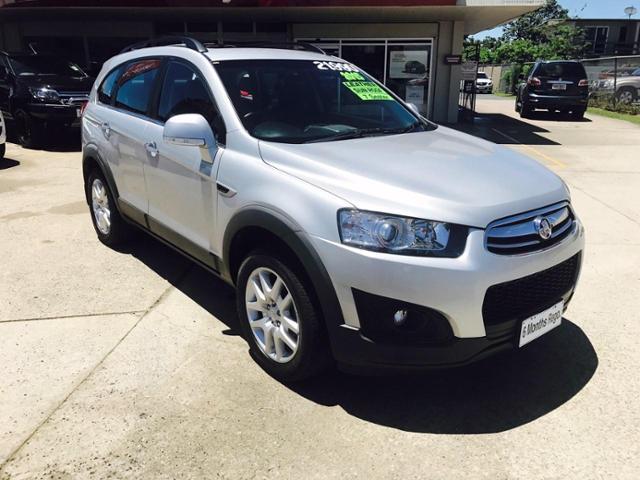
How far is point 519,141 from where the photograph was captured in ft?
42.2

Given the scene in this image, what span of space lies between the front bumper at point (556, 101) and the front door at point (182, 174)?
15628mm

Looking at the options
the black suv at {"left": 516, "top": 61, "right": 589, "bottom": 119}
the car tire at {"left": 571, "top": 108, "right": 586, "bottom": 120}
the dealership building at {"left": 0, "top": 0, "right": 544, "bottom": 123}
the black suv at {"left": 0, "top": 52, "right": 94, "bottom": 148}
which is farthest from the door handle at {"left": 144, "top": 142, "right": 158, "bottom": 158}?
the car tire at {"left": 571, "top": 108, "right": 586, "bottom": 120}

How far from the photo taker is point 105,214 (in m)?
5.14

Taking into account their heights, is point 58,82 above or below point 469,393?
above

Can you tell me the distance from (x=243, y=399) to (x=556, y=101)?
54.9 ft

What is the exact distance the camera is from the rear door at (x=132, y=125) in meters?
4.11

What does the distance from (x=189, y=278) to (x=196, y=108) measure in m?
1.56

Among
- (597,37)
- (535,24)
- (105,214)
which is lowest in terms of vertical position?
(105,214)

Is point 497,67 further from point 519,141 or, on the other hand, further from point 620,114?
point 519,141

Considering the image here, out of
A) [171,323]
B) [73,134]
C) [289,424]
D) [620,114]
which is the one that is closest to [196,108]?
[171,323]

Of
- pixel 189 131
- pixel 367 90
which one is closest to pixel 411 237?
pixel 189 131

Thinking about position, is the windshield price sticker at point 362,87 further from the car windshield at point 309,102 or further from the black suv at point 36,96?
the black suv at point 36,96

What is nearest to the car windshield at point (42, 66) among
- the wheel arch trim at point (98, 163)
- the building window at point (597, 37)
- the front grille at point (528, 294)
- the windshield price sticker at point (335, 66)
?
the wheel arch trim at point (98, 163)

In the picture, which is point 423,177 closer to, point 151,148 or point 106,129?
point 151,148
